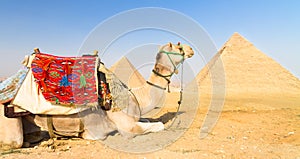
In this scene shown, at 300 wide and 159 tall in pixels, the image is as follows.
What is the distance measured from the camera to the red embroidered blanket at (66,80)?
405 centimetres

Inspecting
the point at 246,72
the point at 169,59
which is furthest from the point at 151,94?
the point at 246,72

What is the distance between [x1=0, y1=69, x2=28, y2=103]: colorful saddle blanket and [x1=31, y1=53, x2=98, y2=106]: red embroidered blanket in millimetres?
260

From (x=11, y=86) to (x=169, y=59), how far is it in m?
2.51

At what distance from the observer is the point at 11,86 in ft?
13.4

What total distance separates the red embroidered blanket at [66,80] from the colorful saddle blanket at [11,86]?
26 cm

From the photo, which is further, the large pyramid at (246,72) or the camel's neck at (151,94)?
the large pyramid at (246,72)

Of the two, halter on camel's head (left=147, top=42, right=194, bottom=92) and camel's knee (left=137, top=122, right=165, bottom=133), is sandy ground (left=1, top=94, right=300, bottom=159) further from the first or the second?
halter on camel's head (left=147, top=42, right=194, bottom=92)

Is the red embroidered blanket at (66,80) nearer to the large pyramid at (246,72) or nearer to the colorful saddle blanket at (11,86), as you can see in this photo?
the colorful saddle blanket at (11,86)

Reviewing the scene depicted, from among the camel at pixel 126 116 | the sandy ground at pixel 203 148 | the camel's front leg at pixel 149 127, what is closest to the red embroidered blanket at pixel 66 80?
the camel at pixel 126 116

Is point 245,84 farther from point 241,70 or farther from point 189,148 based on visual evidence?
point 189,148

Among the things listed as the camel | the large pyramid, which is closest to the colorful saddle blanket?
the camel

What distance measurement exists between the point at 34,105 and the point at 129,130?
1.50 m

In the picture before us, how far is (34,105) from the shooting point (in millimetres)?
3982

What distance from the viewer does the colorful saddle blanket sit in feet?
12.9
